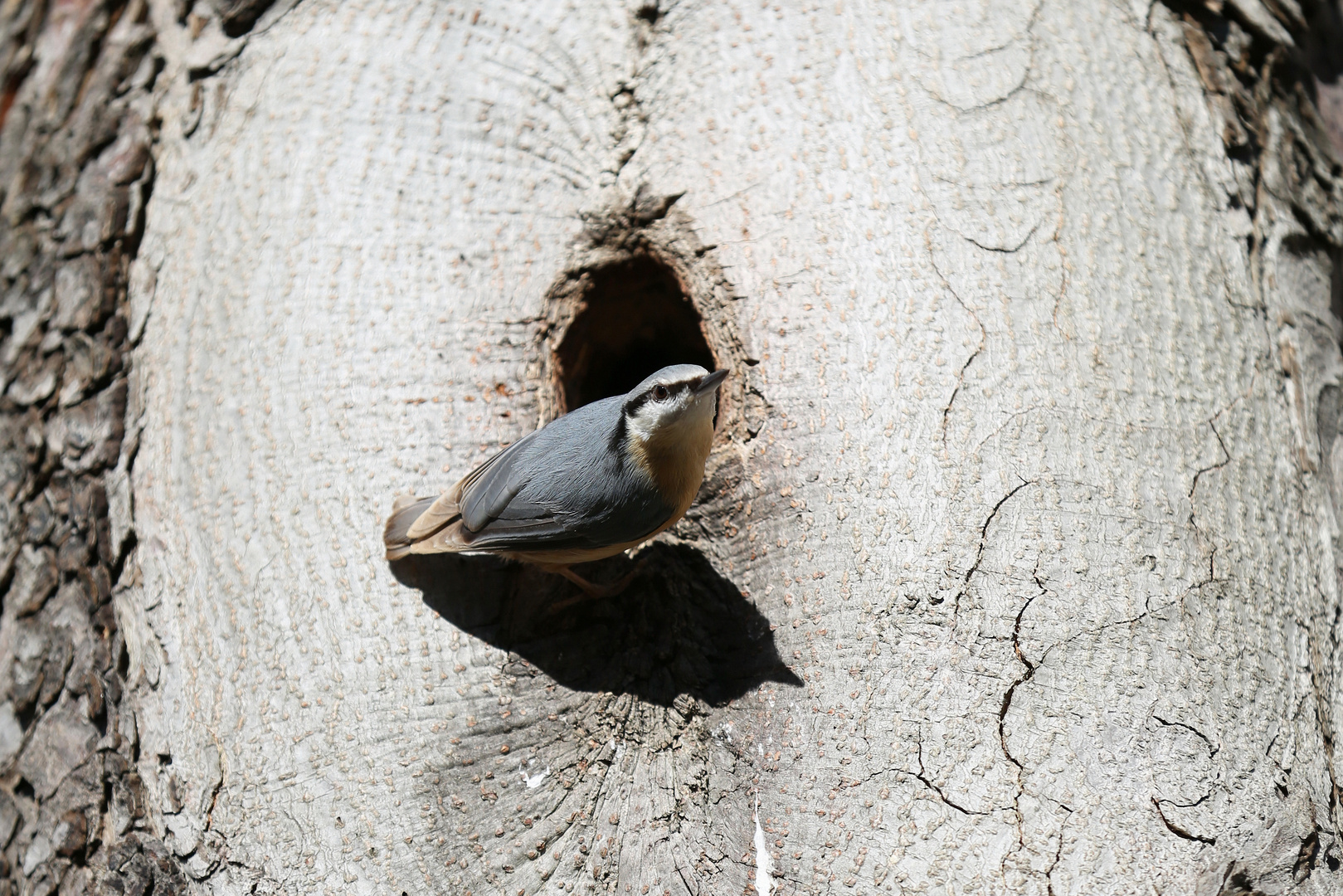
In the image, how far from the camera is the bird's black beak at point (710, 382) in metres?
1.77

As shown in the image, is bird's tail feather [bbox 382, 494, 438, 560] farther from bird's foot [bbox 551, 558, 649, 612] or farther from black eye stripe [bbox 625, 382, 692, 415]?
black eye stripe [bbox 625, 382, 692, 415]

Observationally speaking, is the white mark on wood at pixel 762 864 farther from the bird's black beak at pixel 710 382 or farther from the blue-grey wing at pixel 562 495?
the bird's black beak at pixel 710 382

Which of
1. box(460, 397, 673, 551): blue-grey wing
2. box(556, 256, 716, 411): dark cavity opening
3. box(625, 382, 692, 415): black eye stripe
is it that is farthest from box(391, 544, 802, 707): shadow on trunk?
box(556, 256, 716, 411): dark cavity opening

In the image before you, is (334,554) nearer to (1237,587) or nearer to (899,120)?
(899,120)

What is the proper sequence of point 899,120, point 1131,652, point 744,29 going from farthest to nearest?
point 744,29
point 899,120
point 1131,652

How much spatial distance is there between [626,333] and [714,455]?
82 cm

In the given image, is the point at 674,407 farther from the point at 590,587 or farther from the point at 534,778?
the point at 534,778

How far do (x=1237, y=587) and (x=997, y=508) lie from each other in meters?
0.52

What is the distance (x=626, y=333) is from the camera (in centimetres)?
274

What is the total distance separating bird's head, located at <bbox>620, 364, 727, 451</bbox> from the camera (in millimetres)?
1801

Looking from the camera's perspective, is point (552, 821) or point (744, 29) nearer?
point (552, 821)

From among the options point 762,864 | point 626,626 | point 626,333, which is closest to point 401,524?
point 626,626

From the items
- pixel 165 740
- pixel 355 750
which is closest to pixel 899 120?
pixel 355 750

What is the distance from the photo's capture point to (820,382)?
1.92 m
